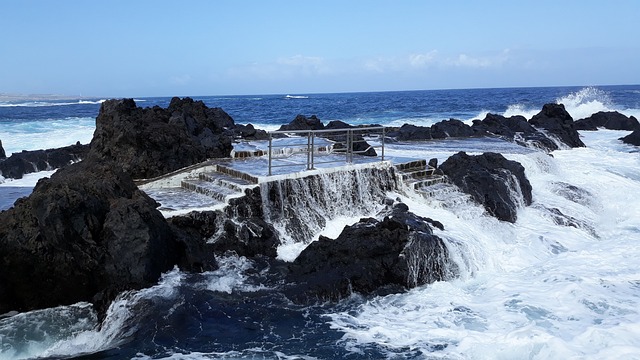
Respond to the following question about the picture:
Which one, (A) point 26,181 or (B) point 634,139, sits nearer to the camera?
(A) point 26,181

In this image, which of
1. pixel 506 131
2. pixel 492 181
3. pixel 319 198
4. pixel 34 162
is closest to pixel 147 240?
pixel 319 198

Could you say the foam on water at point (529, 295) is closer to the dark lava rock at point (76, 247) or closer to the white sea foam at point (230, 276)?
the white sea foam at point (230, 276)

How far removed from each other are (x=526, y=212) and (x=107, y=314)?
9117 millimetres

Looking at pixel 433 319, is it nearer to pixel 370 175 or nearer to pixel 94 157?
pixel 370 175

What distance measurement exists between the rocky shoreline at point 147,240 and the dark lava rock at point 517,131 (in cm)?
1029

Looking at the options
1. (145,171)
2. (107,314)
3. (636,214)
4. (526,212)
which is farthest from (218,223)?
(636,214)

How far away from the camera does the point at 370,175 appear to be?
11.0 metres

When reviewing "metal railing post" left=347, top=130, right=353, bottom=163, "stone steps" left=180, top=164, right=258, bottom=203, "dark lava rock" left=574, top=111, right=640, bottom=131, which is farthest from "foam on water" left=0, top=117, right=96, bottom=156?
"dark lava rock" left=574, top=111, right=640, bottom=131

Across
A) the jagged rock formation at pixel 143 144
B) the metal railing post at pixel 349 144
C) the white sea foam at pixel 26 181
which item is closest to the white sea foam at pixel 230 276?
the jagged rock formation at pixel 143 144

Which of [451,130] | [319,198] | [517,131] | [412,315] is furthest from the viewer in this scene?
[517,131]

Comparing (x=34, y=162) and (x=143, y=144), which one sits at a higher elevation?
(x=143, y=144)

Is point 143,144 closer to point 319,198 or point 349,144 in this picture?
point 319,198

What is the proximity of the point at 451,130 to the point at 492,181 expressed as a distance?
10331 millimetres

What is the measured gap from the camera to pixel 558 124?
25219 mm
